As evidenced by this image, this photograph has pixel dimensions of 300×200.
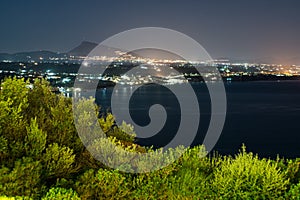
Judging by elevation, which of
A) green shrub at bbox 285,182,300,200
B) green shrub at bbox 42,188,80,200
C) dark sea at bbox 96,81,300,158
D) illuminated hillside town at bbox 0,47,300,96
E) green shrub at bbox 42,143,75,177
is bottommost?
dark sea at bbox 96,81,300,158

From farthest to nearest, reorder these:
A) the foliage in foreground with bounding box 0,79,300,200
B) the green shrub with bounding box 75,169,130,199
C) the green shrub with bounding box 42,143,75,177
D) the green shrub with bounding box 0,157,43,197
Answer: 1. the green shrub with bounding box 42,143,75,177
2. the green shrub with bounding box 75,169,130,199
3. the foliage in foreground with bounding box 0,79,300,200
4. the green shrub with bounding box 0,157,43,197

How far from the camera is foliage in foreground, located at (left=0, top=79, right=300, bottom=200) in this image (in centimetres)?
380

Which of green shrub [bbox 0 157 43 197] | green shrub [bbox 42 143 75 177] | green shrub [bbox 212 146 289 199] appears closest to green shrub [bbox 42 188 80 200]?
green shrub [bbox 0 157 43 197]

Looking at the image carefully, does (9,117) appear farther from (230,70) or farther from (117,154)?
(230,70)

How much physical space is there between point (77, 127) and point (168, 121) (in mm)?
28321

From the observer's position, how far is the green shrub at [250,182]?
3814mm

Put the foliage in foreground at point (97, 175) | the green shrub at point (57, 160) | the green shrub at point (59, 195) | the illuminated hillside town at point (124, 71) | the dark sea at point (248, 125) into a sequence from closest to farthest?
the green shrub at point (59, 195) < the foliage in foreground at point (97, 175) < the green shrub at point (57, 160) < the dark sea at point (248, 125) < the illuminated hillside town at point (124, 71)

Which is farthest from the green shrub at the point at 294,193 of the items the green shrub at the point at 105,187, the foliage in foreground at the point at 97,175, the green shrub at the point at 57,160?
the green shrub at the point at 57,160

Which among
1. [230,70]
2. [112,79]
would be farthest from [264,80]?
[112,79]

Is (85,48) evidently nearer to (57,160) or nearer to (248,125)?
(248,125)

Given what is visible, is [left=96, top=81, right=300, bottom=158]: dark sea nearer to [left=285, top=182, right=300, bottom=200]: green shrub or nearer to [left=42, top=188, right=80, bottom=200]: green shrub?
[left=285, top=182, right=300, bottom=200]: green shrub

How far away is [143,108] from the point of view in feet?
131

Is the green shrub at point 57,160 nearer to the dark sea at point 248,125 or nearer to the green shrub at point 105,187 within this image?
the green shrub at point 105,187

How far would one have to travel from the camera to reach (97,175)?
4012 millimetres
